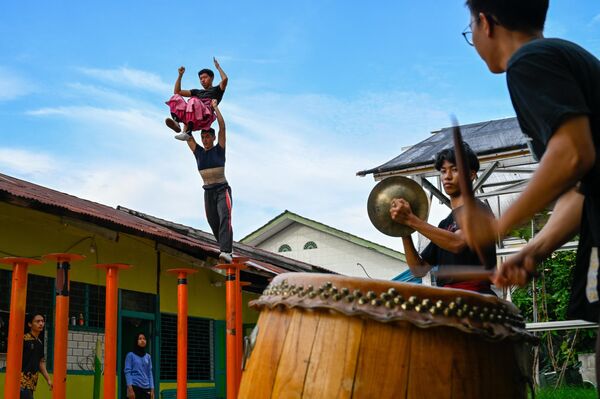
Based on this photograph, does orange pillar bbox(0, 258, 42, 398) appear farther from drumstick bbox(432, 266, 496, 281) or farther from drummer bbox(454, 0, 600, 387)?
drummer bbox(454, 0, 600, 387)

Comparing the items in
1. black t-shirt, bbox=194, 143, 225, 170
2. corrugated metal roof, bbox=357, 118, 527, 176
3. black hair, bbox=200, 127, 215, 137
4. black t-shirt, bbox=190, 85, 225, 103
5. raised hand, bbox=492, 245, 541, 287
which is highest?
corrugated metal roof, bbox=357, 118, 527, 176

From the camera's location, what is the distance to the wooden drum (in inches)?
70.7

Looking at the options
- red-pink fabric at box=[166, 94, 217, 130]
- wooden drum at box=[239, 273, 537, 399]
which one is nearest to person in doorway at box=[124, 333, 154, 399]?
red-pink fabric at box=[166, 94, 217, 130]

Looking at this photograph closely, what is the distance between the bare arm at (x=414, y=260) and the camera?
321cm

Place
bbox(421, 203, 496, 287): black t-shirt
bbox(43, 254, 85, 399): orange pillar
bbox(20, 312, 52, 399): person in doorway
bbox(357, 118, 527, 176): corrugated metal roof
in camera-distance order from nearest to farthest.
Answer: bbox(421, 203, 496, 287): black t-shirt
bbox(43, 254, 85, 399): orange pillar
bbox(20, 312, 52, 399): person in doorway
bbox(357, 118, 527, 176): corrugated metal roof

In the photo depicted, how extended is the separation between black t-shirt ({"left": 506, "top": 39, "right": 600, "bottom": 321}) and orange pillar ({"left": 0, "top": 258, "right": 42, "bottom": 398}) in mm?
4431

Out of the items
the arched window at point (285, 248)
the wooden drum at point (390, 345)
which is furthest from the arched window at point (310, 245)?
the wooden drum at point (390, 345)

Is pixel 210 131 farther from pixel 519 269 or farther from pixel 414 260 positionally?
pixel 519 269

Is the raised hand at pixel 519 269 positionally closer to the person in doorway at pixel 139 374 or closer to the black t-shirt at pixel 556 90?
the black t-shirt at pixel 556 90

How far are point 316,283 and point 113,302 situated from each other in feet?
14.6

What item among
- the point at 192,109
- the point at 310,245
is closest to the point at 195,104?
the point at 192,109

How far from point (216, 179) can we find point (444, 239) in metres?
4.58

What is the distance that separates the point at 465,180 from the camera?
1.74 meters

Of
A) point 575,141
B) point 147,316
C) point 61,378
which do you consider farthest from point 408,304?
point 147,316
